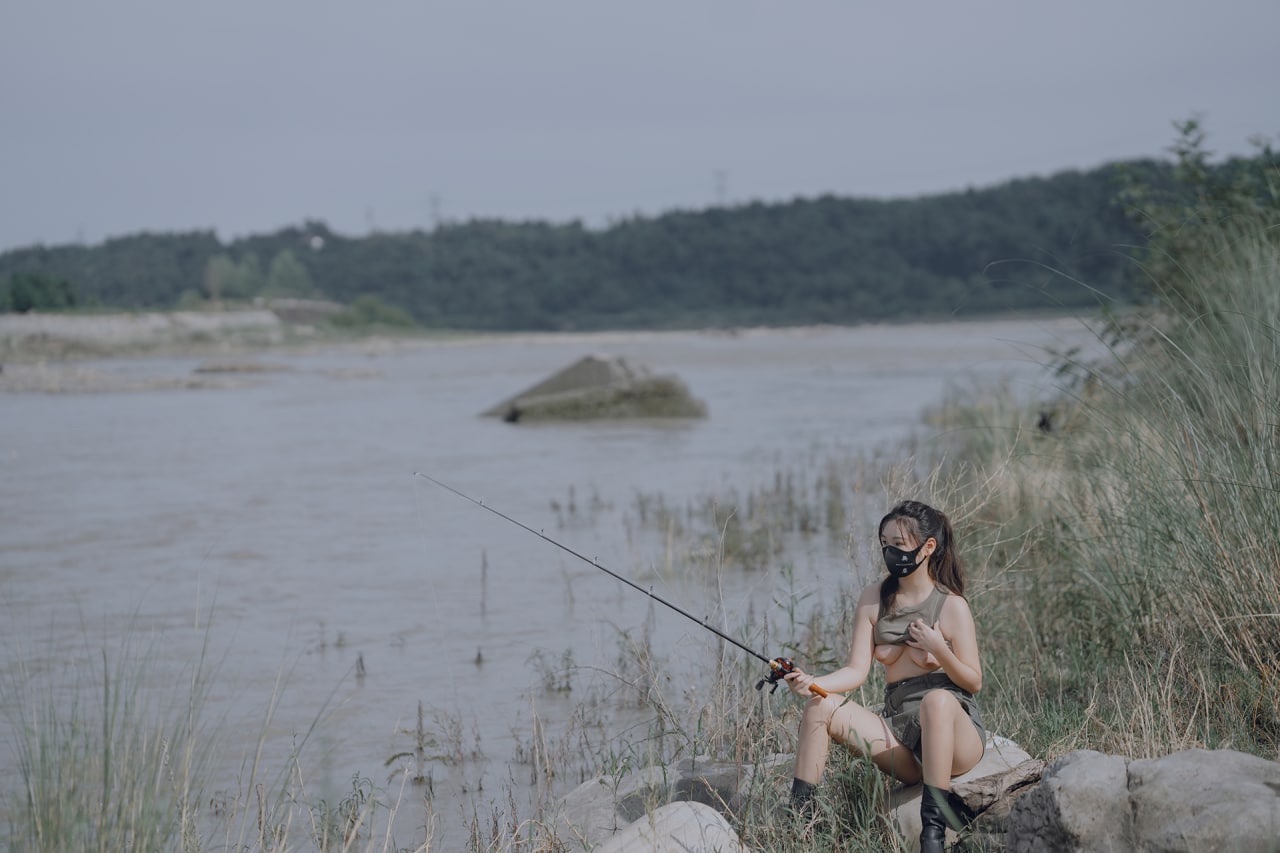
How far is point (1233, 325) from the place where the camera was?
589 centimetres

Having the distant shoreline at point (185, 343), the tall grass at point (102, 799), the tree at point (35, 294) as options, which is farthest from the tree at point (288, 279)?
the tall grass at point (102, 799)

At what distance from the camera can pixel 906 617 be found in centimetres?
428

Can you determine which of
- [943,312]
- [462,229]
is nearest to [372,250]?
[462,229]

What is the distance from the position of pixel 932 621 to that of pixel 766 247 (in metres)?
105

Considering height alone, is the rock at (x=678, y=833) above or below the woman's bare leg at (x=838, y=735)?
below

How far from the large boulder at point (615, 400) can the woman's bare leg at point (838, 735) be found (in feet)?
58.3

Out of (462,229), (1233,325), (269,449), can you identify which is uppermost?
(462,229)

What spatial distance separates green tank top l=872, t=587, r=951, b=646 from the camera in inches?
168

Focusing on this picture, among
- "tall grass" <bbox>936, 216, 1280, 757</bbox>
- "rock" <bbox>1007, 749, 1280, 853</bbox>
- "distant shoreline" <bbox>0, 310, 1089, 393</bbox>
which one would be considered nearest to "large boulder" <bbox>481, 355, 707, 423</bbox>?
"distant shoreline" <bbox>0, 310, 1089, 393</bbox>

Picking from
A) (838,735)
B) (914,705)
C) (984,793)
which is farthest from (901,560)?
(984,793)

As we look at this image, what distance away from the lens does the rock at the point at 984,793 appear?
408cm

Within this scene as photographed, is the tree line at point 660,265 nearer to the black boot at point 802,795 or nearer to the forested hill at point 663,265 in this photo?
the forested hill at point 663,265

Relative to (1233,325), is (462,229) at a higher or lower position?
higher

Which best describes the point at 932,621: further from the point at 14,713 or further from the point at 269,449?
the point at 269,449
